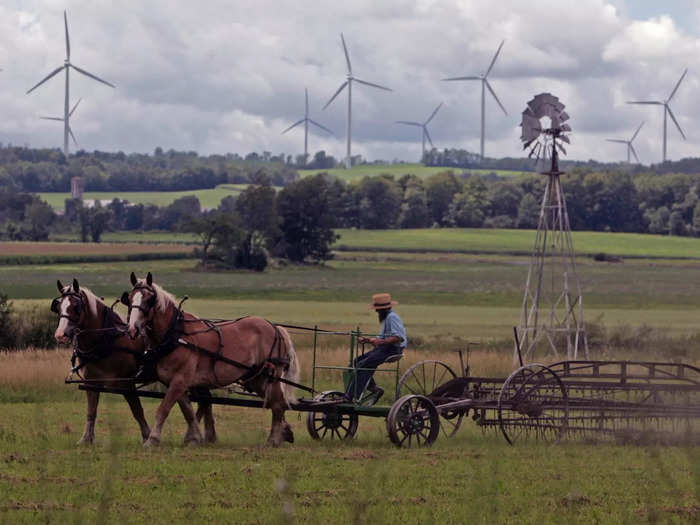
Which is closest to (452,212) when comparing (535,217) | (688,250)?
(535,217)

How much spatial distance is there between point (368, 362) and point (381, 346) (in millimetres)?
299

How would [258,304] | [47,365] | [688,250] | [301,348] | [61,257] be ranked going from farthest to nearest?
[688,250], [61,257], [258,304], [301,348], [47,365]

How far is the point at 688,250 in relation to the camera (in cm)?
15775

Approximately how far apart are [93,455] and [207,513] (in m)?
4.04

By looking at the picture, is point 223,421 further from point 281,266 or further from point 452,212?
point 452,212

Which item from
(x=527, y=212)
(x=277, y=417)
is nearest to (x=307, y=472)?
(x=277, y=417)

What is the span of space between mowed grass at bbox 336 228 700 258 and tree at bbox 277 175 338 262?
23799 mm

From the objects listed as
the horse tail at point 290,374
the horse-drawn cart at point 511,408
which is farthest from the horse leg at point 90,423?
the horse tail at point 290,374

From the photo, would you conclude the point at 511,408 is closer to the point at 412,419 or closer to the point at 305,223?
the point at 412,419

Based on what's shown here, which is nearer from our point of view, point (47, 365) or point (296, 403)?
point (296, 403)

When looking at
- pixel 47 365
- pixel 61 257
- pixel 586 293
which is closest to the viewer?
pixel 47 365

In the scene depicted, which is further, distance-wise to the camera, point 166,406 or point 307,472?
point 166,406

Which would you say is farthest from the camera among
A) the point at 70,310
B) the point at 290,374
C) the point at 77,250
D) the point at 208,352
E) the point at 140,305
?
the point at 77,250

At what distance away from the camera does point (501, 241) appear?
168875 millimetres
